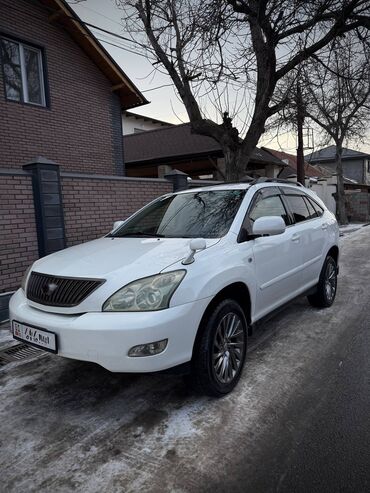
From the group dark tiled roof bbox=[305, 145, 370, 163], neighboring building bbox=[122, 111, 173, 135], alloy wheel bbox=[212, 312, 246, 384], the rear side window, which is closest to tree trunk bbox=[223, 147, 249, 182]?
the rear side window

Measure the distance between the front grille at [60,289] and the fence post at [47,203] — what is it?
2.61 m

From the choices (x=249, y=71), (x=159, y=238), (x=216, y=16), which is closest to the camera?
(x=159, y=238)

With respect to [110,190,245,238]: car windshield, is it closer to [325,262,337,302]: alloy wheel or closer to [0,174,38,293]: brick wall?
[0,174,38,293]: brick wall

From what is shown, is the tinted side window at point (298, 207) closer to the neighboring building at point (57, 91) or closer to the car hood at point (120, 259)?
the car hood at point (120, 259)

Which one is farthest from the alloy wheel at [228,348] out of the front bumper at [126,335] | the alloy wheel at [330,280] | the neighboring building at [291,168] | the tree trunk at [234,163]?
the neighboring building at [291,168]

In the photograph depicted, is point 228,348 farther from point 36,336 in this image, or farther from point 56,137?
point 56,137

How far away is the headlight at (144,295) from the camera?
2.49 metres

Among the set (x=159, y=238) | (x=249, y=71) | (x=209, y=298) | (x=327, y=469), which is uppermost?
(x=249, y=71)

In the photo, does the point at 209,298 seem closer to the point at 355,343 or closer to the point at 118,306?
the point at 118,306

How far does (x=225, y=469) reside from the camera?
86.4 inches

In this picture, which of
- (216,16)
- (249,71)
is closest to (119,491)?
Answer: (216,16)

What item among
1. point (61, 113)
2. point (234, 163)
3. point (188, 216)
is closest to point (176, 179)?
point (234, 163)

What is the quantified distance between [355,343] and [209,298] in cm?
212

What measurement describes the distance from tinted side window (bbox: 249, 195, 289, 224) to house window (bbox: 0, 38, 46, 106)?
668 cm
